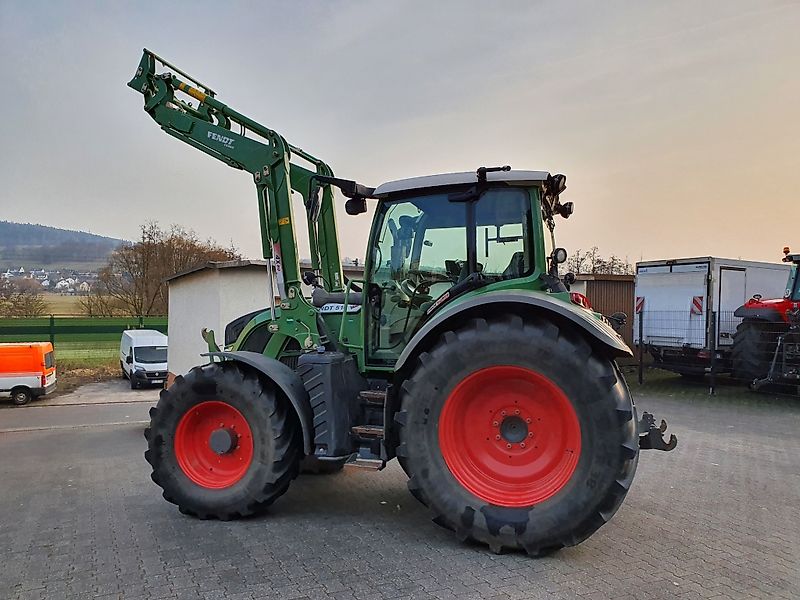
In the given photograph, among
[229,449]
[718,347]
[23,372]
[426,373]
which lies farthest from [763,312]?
[23,372]

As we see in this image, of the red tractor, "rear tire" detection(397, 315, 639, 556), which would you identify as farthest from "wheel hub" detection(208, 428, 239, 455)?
the red tractor

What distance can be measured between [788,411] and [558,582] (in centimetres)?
926

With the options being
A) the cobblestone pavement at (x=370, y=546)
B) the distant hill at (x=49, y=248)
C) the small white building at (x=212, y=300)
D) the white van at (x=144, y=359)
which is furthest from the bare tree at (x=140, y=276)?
the cobblestone pavement at (x=370, y=546)

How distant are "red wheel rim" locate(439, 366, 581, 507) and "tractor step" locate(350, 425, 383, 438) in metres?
0.60

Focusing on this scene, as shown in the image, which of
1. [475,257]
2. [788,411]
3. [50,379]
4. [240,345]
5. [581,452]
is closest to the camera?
[581,452]

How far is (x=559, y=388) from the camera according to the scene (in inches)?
158

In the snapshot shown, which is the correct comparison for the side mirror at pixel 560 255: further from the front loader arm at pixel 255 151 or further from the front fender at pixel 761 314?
the front fender at pixel 761 314

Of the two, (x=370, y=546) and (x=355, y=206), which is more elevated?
(x=355, y=206)

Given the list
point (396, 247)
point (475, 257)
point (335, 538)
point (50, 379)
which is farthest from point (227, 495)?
point (50, 379)

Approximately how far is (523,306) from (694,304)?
11031mm

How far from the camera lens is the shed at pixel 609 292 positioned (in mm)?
17156

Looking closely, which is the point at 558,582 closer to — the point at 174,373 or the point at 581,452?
the point at 581,452

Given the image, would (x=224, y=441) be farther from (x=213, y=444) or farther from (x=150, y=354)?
(x=150, y=354)

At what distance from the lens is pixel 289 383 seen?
4785 mm
